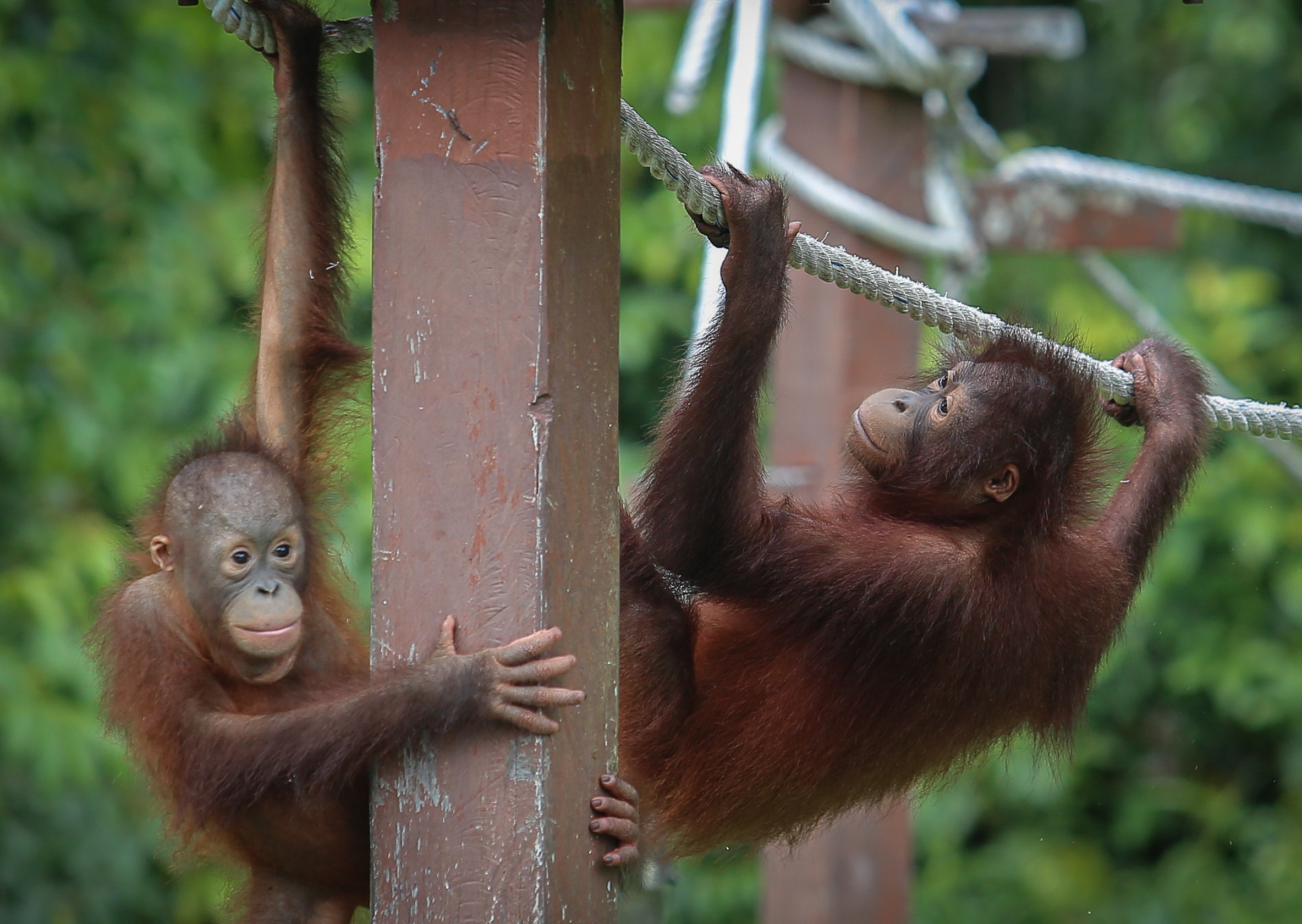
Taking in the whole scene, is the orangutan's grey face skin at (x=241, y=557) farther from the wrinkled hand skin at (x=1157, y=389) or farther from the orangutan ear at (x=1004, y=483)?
the wrinkled hand skin at (x=1157, y=389)

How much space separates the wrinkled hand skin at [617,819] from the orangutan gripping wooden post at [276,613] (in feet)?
1.02

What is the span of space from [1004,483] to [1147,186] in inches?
81.0

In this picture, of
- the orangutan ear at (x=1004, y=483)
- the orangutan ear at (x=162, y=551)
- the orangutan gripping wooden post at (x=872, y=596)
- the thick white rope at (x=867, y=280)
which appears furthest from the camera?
the orangutan ear at (x=1004, y=483)

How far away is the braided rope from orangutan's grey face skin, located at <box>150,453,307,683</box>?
785 millimetres

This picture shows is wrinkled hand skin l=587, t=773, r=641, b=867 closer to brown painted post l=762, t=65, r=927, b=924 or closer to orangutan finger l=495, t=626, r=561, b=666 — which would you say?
orangutan finger l=495, t=626, r=561, b=666

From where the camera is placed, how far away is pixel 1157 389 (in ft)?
9.94

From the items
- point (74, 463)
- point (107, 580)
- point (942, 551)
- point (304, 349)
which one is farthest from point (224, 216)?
point (942, 551)

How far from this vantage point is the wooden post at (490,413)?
1.63 meters

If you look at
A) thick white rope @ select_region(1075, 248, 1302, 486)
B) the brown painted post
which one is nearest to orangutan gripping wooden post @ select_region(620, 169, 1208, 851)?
the brown painted post

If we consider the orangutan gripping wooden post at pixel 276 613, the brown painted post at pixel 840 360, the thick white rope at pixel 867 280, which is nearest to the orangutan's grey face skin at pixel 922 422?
the thick white rope at pixel 867 280

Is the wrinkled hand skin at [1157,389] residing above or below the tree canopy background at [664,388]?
above

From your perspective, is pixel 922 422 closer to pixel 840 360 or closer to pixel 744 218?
pixel 744 218

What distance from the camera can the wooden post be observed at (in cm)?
163

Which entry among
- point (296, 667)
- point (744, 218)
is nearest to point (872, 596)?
point (744, 218)
